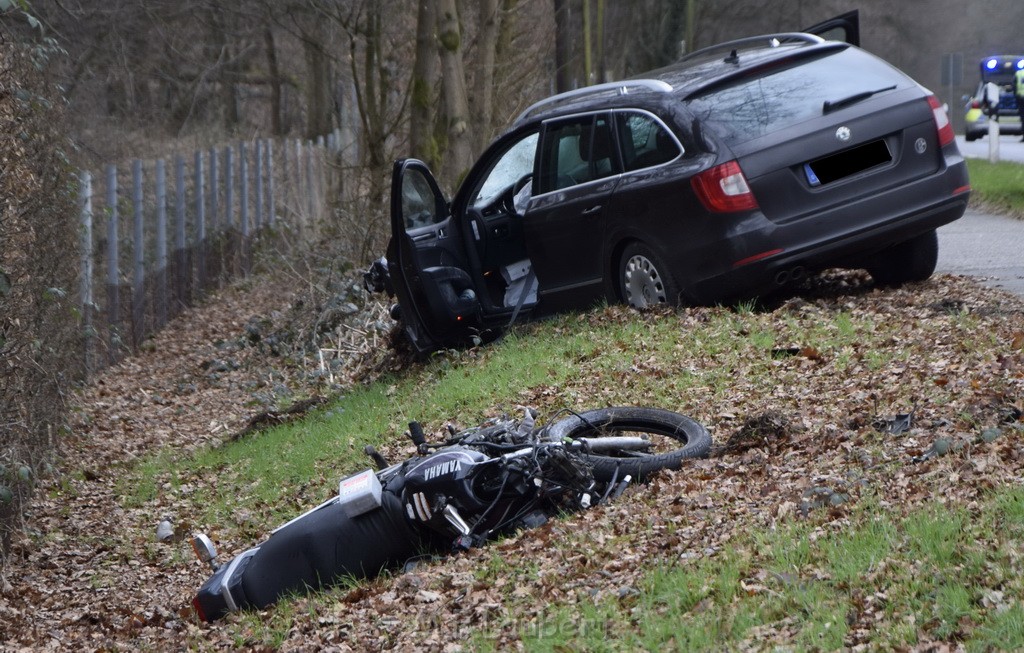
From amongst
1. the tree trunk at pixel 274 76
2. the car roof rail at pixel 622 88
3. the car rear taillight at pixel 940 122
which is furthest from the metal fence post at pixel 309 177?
the car rear taillight at pixel 940 122

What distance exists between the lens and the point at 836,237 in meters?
8.90

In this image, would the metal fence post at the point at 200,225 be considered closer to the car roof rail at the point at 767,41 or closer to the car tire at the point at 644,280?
the car roof rail at the point at 767,41

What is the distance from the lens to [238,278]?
21.4 m

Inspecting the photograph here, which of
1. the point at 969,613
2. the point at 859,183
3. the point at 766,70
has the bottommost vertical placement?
the point at 969,613

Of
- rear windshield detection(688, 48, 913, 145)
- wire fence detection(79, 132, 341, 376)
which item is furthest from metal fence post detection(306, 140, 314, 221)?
rear windshield detection(688, 48, 913, 145)

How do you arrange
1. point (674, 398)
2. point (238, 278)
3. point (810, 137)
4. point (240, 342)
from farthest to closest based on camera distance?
point (238, 278), point (240, 342), point (810, 137), point (674, 398)

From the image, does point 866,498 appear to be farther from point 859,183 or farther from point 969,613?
point 859,183

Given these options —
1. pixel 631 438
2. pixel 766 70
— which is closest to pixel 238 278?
pixel 766 70

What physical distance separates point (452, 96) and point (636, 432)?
1053 cm

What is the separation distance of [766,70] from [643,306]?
191 centimetres

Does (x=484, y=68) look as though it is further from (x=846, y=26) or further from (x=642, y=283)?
(x=642, y=283)

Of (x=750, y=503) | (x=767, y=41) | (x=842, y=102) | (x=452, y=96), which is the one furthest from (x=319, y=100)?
(x=750, y=503)

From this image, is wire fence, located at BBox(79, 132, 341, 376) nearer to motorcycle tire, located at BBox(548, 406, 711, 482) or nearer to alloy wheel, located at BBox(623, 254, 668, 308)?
alloy wheel, located at BBox(623, 254, 668, 308)

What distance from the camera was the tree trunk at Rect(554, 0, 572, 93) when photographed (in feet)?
97.8
